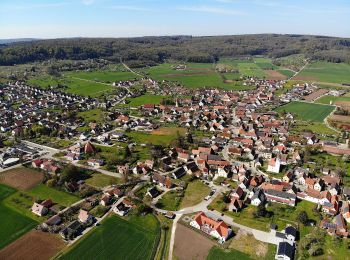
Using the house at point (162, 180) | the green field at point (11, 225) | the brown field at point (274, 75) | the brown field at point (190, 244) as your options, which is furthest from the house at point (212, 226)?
the brown field at point (274, 75)

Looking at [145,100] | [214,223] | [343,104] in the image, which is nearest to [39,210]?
[214,223]

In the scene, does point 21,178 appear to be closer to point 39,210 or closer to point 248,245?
point 39,210

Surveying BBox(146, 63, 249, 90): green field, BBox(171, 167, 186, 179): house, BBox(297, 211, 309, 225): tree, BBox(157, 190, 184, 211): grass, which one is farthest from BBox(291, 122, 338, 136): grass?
BBox(146, 63, 249, 90): green field

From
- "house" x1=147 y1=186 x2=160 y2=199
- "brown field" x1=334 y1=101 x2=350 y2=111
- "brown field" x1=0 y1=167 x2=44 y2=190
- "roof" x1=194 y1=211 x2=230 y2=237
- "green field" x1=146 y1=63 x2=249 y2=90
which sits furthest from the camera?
"green field" x1=146 y1=63 x2=249 y2=90

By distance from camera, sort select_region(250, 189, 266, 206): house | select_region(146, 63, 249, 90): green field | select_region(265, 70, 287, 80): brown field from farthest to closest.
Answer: select_region(265, 70, 287, 80): brown field < select_region(146, 63, 249, 90): green field < select_region(250, 189, 266, 206): house

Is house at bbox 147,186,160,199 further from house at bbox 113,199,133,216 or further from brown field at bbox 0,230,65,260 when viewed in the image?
brown field at bbox 0,230,65,260

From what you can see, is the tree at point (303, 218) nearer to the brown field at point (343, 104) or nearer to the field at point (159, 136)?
the field at point (159, 136)

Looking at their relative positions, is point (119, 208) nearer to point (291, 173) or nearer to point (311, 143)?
point (291, 173)
